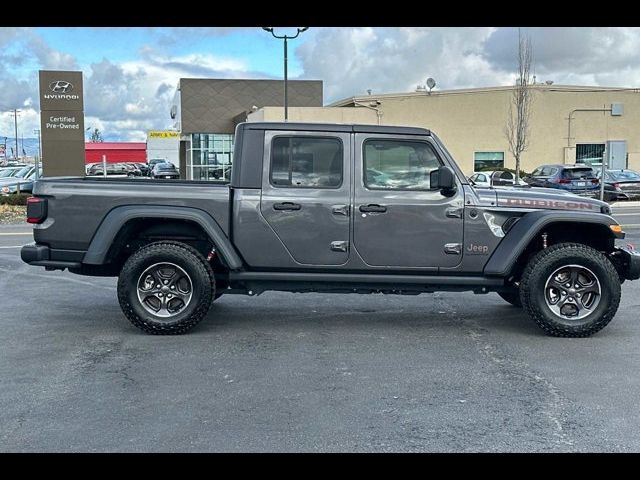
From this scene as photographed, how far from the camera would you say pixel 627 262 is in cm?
668

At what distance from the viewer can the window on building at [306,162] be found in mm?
6457

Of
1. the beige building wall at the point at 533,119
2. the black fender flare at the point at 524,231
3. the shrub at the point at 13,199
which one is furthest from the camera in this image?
the beige building wall at the point at 533,119

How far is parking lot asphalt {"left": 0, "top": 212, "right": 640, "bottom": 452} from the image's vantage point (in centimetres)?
405

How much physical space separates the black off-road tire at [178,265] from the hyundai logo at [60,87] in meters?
21.9

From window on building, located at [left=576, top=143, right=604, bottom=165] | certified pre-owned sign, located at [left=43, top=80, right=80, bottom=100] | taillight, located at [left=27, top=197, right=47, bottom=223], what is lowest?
taillight, located at [left=27, top=197, right=47, bottom=223]

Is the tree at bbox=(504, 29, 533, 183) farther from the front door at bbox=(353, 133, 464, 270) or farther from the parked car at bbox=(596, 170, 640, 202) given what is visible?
the front door at bbox=(353, 133, 464, 270)

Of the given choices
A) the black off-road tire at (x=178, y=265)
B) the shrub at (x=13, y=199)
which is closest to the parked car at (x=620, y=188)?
the shrub at (x=13, y=199)

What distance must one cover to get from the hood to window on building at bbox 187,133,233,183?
4271 centimetres

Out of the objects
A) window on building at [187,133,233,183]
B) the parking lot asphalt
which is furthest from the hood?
window on building at [187,133,233,183]

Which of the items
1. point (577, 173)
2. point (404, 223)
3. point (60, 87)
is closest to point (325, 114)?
point (60, 87)

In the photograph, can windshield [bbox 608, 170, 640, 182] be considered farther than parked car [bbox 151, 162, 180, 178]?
No

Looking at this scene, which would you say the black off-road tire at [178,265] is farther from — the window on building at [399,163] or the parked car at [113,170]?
the parked car at [113,170]

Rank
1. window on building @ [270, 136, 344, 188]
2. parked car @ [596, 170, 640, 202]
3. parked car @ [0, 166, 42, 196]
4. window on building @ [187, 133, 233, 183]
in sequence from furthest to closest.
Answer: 1. window on building @ [187, 133, 233, 183]
2. parked car @ [0, 166, 42, 196]
3. parked car @ [596, 170, 640, 202]
4. window on building @ [270, 136, 344, 188]

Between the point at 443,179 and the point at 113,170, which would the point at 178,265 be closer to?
the point at 443,179
